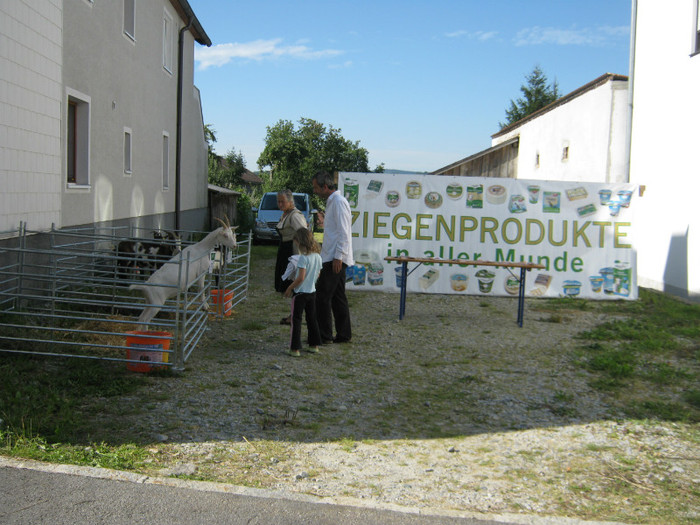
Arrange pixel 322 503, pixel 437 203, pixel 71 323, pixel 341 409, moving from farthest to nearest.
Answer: pixel 437 203 < pixel 71 323 < pixel 341 409 < pixel 322 503

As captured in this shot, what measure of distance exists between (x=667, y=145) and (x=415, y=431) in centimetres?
1167

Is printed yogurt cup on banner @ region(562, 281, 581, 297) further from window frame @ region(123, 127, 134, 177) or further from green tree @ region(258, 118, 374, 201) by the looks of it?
green tree @ region(258, 118, 374, 201)

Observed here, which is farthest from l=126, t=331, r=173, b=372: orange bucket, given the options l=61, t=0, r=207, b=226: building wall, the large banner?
the large banner

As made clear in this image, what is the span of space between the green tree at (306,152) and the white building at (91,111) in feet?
87.8

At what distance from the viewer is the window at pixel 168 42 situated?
17.9 metres

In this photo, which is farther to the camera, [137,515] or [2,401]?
[2,401]

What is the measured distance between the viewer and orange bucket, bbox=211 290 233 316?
30.1 feet

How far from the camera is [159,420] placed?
5.07m

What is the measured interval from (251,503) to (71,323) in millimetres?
4975

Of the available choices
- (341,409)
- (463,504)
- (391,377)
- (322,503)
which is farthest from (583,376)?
(322,503)

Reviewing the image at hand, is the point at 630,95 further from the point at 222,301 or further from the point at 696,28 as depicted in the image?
the point at 222,301

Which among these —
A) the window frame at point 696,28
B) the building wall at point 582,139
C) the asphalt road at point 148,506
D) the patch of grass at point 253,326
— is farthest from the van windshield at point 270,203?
the asphalt road at point 148,506

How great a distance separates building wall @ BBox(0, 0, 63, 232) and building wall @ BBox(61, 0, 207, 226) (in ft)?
2.22

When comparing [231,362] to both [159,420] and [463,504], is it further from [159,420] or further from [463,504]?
[463,504]
